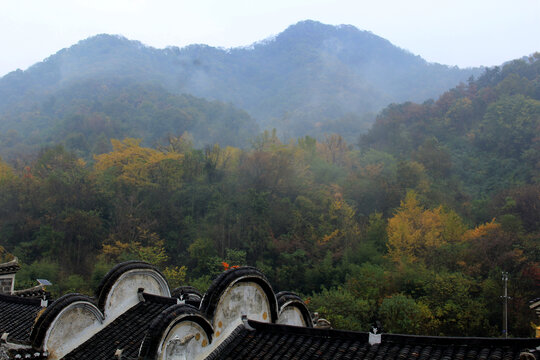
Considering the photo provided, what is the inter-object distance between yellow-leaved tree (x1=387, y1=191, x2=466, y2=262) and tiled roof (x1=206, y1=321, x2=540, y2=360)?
26.8 meters

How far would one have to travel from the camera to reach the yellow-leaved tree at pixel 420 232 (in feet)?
109

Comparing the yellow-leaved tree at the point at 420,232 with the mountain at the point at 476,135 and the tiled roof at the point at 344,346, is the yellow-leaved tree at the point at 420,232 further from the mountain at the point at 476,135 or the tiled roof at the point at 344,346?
the tiled roof at the point at 344,346

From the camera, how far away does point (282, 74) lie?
114625 millimetres

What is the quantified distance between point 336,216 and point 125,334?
31170 mm

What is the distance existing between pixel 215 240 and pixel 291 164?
1088cm

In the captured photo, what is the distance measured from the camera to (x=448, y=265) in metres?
30.5

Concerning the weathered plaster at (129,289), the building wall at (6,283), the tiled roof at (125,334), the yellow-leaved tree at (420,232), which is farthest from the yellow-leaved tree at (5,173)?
the tiled roof at (125,334)

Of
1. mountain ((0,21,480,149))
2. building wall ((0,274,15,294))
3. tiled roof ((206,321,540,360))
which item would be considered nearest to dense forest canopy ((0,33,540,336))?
building wall ((0,274,15,294))

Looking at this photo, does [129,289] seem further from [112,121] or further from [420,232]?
[112,121]

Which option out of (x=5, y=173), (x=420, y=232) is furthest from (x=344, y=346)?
(x=5, y=173)

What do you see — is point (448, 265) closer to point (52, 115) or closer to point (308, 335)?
point (308, 335)

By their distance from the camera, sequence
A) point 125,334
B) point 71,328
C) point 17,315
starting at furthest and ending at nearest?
point 17,315
point 125,334
point 71,328

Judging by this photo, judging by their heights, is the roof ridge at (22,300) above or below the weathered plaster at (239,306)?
below

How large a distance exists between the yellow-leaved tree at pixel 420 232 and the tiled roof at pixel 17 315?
2587 centimetres
